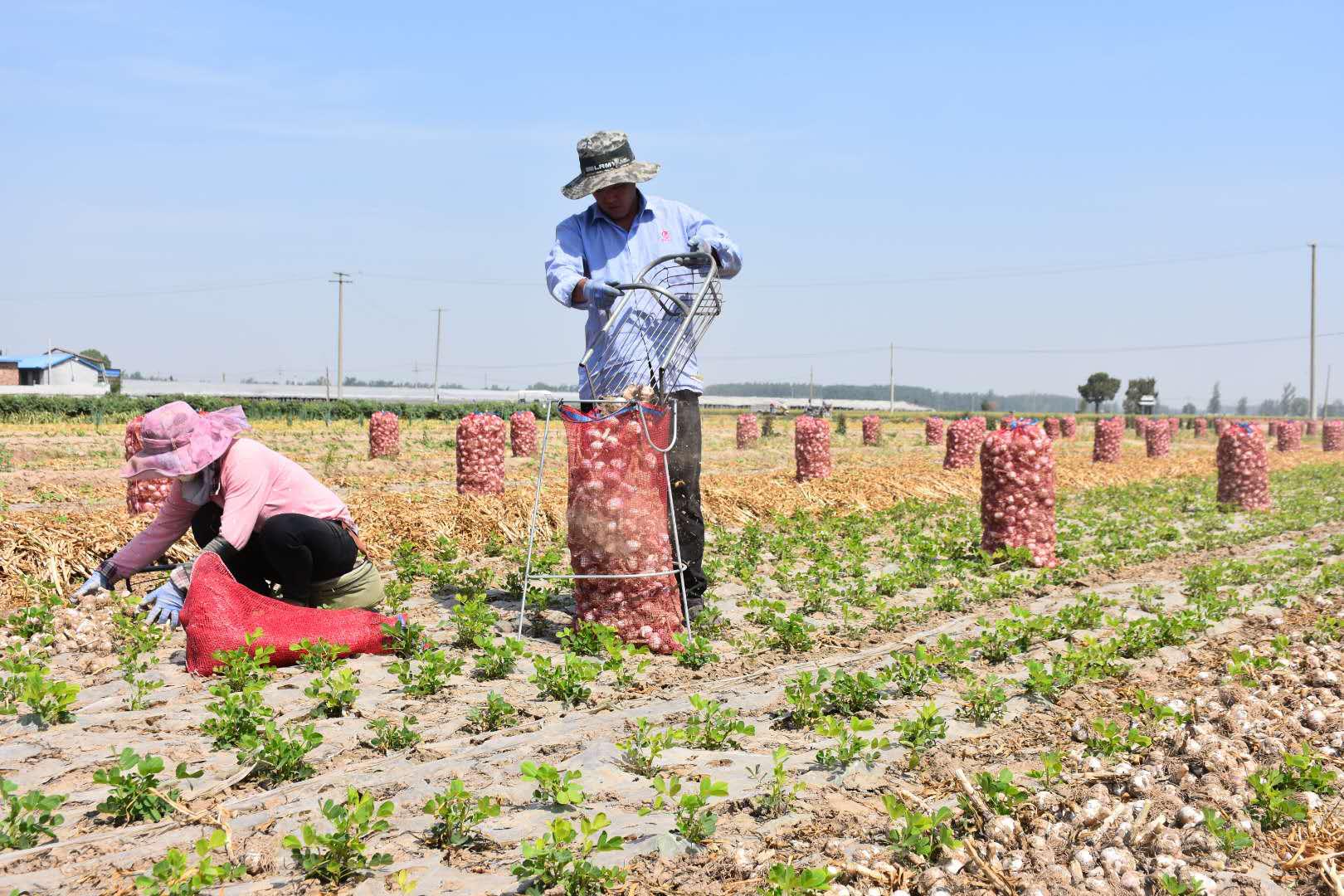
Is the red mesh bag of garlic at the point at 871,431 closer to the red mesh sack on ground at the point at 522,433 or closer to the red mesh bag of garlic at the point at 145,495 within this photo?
the red mesh sack on ground at the point at 522,433

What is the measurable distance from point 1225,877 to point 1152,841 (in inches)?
7.8

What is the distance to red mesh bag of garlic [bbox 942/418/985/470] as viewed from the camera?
68.2ft

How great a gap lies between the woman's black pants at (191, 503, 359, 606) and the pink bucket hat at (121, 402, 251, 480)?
1.34ft

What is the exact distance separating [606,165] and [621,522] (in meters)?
1.74

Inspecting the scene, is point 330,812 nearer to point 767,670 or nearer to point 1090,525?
point 767,670

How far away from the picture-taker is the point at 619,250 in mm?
5141

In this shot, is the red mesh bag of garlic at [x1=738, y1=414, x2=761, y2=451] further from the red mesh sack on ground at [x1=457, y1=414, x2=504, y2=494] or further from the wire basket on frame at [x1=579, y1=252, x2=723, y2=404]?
the wire basket on frame at [x1=579, y1=252, x2=723, y2=404]

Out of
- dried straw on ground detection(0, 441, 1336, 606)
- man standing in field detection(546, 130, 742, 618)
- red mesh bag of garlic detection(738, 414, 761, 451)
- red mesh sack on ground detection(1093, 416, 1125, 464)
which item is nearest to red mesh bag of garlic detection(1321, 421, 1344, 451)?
red mesh sack on ground detection(1093, 416, 1125, 464)

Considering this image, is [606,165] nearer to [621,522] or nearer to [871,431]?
[621,522]

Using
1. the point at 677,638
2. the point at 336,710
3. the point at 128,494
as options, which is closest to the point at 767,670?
the point at 677,638

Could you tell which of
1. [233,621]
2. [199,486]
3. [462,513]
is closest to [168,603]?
[199,486]

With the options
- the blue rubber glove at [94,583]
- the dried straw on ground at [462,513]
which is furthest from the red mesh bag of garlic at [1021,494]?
the blue rubber glove at [94,583]

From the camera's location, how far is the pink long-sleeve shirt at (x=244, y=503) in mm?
4645

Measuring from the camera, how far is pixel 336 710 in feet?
12.5
